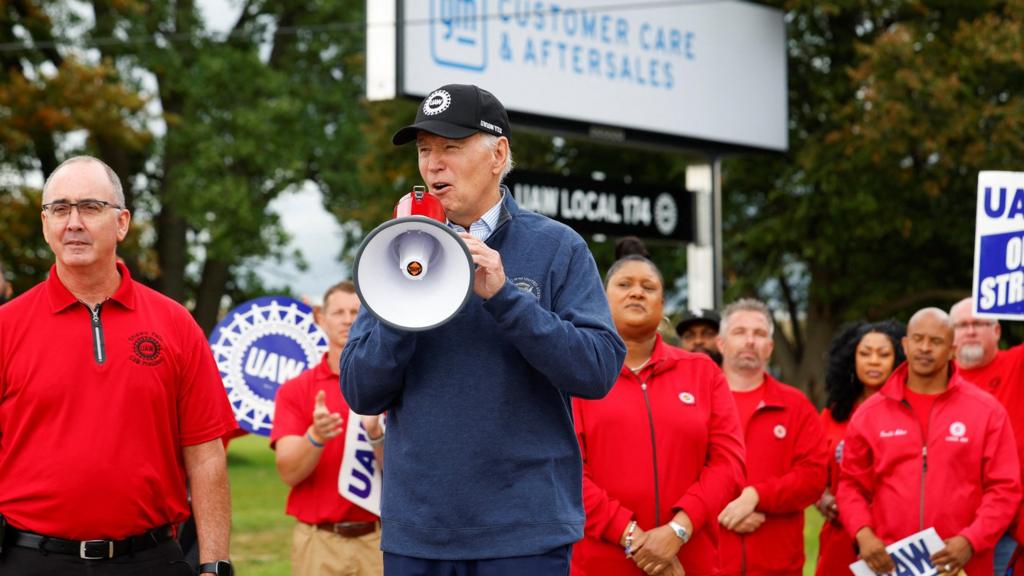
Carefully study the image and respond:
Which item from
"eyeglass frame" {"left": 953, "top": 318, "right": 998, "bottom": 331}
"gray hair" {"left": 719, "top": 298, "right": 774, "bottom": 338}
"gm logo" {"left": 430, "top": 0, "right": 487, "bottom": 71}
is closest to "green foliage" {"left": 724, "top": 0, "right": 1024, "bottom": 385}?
"gm logo" {"left": 430, "top": 0, "right": 487, "bottom": 71}

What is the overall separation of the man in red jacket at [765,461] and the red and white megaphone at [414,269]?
11.4 ft

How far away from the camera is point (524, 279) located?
3.69m

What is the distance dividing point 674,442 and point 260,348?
3.51m

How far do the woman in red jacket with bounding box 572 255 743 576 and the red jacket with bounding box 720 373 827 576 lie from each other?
1.19 meters

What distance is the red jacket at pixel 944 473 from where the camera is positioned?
21.1ft

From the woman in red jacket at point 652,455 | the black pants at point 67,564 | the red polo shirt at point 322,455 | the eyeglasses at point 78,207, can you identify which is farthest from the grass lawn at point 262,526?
the eyeglasses at point 78,207

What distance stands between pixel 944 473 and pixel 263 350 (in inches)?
153

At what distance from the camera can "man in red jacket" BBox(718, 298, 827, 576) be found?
21.7 ft

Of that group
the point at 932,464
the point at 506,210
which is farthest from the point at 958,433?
the point at 506,210

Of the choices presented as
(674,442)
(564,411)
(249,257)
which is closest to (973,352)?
(674,442)

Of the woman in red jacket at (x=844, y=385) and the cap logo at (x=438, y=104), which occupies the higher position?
the cap logo at (x=438, y=104)

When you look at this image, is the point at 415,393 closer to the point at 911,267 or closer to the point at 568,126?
the point at 568,126

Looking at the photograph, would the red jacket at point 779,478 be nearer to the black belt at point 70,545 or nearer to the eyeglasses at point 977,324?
the eyeglasses at point 977,324

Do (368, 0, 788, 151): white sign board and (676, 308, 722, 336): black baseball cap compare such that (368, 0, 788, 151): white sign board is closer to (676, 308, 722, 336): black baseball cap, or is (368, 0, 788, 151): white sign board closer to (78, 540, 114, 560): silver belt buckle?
(676, 308, 722, 336): black baseball cap
